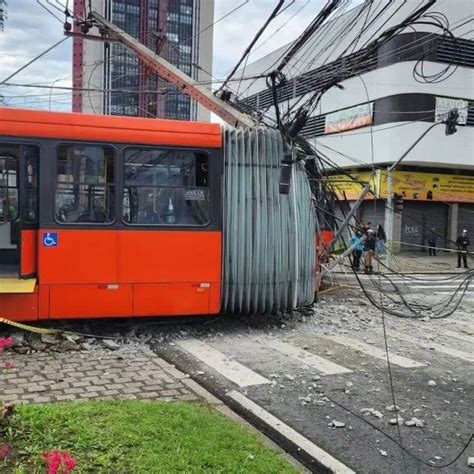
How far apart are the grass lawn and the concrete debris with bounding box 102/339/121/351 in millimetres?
3008

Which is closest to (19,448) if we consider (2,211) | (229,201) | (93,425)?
(93,425)

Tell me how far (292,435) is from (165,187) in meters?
4.51

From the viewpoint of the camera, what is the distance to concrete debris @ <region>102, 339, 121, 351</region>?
797cm

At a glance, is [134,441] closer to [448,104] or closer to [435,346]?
[435,346]

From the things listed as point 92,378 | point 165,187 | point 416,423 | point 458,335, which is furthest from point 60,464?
point 458,335

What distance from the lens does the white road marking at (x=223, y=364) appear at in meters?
6.70

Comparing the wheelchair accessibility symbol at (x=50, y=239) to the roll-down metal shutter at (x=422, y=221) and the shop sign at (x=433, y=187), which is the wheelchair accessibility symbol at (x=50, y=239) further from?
the roll-down metal shutter at (x=422, y=221)

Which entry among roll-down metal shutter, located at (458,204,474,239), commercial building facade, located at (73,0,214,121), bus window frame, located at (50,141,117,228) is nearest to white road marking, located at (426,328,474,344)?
bus window frame, located at (50,141,117,228)

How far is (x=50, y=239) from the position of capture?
798 cm

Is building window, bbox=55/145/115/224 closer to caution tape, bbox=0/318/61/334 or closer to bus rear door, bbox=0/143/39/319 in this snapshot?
bus rear door, bbox=0/143/39/319

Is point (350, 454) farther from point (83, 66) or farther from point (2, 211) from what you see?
point (83, 66)

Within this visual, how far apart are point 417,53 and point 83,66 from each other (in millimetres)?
15408

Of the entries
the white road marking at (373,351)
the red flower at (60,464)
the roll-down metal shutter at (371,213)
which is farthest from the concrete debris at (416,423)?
the roll-down metal shutter at (371,213)

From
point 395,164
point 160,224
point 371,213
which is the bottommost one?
point 371,213
